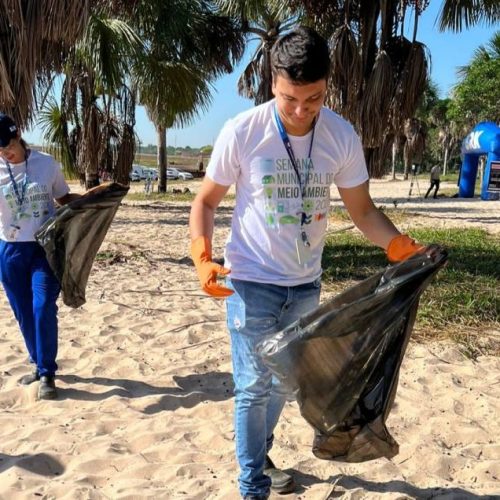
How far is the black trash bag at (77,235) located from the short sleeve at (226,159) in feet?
4.87

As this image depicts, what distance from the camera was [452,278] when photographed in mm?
5691

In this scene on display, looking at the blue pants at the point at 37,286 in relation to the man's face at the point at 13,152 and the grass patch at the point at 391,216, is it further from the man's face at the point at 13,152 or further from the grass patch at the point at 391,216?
the grass patch at the point at 391,216

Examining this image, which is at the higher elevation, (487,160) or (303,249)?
(487,160)

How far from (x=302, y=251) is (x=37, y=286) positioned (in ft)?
5.81

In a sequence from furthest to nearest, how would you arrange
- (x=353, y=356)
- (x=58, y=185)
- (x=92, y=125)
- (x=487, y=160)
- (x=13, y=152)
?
(x=487, y=160) < (x=92, y=125) < (x=58, y=185) < (x=13, y=152) < (x=353, y=356)

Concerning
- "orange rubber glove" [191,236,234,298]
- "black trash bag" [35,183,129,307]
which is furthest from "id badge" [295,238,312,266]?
"black trash bag" [35,183,129,307]

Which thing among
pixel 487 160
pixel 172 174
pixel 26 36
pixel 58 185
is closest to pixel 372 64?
pixel 26 36

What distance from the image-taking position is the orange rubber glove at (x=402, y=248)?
1984 millimetres

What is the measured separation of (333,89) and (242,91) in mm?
6638

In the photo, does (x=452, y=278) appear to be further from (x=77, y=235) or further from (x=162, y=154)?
(x=162, y=154)

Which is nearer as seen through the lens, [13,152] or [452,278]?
[13,152]

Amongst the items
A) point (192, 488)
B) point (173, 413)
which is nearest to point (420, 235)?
point (173, 413)

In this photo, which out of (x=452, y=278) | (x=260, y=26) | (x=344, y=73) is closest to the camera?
(x=452, y=278)

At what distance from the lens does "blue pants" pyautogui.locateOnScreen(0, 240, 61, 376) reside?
10.0 ft
